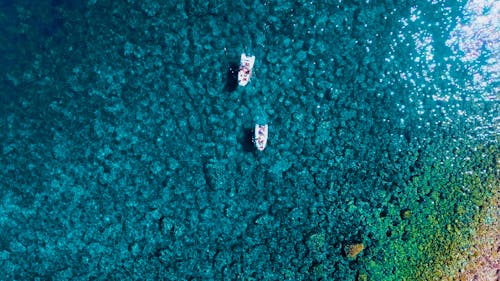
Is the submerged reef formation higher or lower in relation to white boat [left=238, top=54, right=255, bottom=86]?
lower

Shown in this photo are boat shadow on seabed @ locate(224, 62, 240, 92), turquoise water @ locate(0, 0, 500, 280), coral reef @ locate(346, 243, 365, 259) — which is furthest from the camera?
coral reef @ locate(346, 243, 365, 259)

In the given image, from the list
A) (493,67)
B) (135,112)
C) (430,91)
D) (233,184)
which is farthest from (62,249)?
(493,67)

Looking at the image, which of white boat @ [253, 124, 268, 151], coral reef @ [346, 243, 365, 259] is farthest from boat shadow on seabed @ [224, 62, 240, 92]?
coral reef @ [346, 243, 365, 259]

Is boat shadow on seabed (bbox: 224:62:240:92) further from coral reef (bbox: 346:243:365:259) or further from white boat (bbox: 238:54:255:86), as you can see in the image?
coral reef (bbox: 346:243:365:259)

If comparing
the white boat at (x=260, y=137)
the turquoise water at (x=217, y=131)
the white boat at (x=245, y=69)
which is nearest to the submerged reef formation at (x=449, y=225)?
the turquoise water at (x=217, y=131)

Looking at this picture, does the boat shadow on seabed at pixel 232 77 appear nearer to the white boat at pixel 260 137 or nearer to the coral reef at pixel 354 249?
the white boat at pixel 260 137

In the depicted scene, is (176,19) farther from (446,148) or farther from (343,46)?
(446,148)

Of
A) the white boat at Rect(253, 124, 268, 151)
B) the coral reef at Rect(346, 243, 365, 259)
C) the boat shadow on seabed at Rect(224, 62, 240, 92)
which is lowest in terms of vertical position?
the coral reef at Rect(346, 243, 365, 259)
